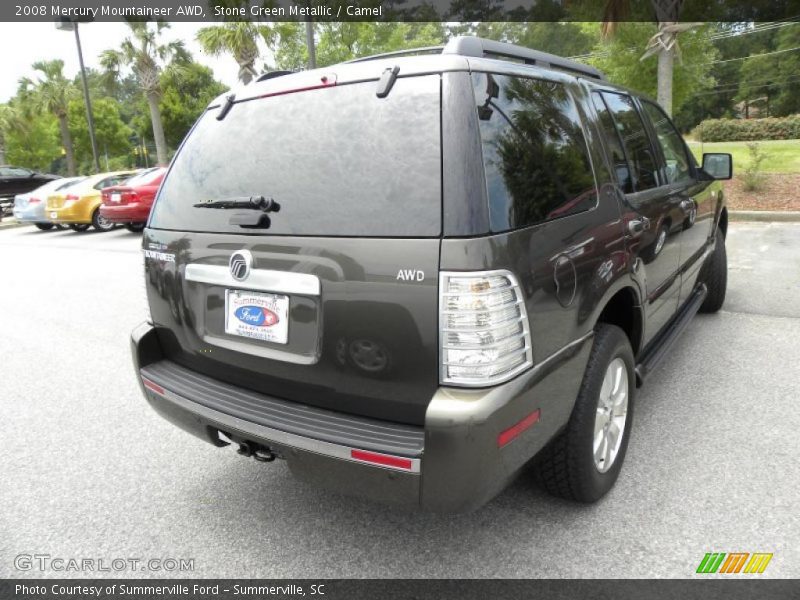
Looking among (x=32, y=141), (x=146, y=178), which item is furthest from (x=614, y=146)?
(x=32, y=141)

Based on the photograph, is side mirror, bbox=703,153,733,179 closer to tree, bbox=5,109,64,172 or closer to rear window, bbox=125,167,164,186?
rear window, bbox=125,167,164,186

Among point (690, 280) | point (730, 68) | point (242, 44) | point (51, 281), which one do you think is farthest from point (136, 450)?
point (730, 68)

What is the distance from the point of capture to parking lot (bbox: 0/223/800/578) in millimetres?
2297

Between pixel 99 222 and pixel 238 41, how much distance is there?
7.32m

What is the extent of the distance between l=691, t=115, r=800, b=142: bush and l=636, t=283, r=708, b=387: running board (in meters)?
41.1

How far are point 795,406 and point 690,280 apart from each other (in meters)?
1.07

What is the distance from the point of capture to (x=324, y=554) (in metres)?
2.37

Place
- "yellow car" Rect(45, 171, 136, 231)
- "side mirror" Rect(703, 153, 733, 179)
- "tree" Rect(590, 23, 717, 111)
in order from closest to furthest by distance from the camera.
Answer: "side mirror" Rect(703, 153, 733, 179)
"tree" Rect(590, 23, 717, 111)
"yellow car" Rect(45, 171, 136, 231)

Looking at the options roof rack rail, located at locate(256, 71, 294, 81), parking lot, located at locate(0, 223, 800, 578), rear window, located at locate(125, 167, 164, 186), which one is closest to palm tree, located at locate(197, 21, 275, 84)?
rear window, located at locate(125, 167, 164, 186)

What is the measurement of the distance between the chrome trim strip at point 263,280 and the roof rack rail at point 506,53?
3.18 ft

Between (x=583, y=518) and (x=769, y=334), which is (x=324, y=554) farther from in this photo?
(x=769, y=334)

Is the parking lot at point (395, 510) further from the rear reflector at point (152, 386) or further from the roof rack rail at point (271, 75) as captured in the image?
the roof rack rail at point (271, 75)

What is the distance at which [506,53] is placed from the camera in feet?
8.21

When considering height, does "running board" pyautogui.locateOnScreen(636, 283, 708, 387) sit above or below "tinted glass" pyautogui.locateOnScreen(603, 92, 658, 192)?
below
